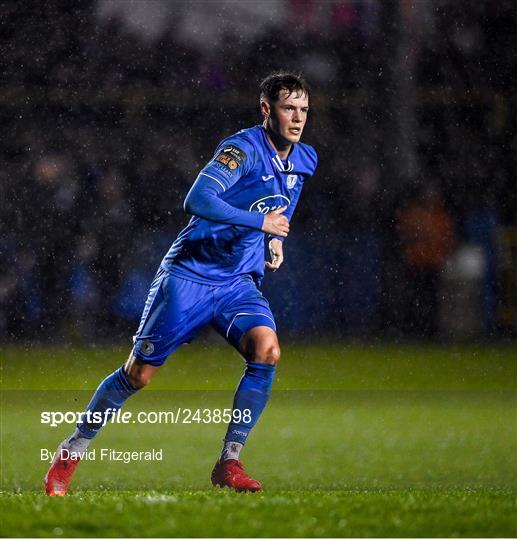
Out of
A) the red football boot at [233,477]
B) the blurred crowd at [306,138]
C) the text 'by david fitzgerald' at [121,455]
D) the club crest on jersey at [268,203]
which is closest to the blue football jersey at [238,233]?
the club crest on jersey at [268,203]

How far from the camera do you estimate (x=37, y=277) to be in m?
9.98

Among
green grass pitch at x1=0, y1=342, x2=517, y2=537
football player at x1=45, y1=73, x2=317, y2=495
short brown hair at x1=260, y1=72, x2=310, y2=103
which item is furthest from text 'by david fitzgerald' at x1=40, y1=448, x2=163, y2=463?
short brown hair at x1=260, y1=72, x2=310, y2=103

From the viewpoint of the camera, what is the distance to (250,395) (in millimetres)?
4477

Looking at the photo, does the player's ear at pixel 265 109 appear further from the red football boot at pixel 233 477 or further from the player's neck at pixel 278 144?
the red football boot at pixel 233 477

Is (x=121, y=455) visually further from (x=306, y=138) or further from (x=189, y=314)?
(x=306, y=138)

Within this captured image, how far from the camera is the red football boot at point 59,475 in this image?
4477 mm

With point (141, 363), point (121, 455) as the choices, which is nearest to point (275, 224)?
point (141, 363)

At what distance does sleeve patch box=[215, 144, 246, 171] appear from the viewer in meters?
4.45

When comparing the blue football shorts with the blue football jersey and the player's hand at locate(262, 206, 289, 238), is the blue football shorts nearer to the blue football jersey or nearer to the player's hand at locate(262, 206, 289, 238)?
the blue football jersey

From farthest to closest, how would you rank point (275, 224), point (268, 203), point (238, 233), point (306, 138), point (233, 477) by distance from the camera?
point (306, 138) → point (268, 203) → point (238, 233) → point (233, 477) → point (275, 224)

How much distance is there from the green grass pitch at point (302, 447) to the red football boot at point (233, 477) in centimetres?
7

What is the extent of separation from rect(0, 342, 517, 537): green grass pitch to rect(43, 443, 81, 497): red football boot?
0.12 meters

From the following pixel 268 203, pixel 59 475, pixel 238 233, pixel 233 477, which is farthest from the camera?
pixel 268 203

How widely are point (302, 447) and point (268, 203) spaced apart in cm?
229
